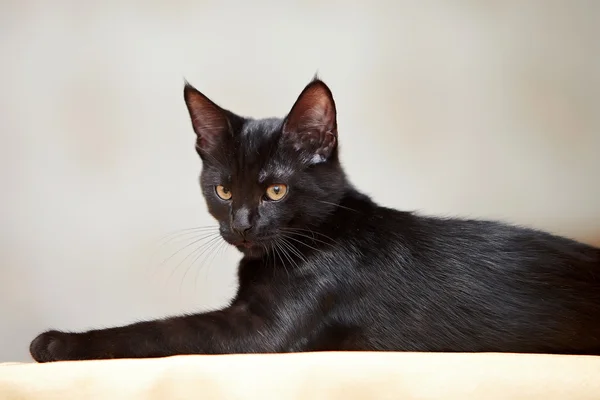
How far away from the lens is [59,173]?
1317 millimetres

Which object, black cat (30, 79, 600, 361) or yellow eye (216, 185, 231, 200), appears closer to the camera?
black cat (30, 79, 600, 361)

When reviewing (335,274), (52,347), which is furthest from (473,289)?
(52,347)

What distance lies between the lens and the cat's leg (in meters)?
0.88

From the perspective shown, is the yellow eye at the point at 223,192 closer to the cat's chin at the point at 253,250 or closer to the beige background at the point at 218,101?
the cat's chin at the point at 253,250

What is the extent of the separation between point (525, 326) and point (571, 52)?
71 cm

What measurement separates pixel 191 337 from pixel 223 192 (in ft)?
0.84

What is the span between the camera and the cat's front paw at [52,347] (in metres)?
0.88

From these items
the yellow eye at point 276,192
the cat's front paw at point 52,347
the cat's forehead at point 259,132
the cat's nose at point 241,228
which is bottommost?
the cat's front paw at point 52,347

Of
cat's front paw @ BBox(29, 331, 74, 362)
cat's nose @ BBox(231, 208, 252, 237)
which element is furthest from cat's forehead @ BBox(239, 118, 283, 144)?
cat's front paw @ BBox(29, 331, 74, 362)

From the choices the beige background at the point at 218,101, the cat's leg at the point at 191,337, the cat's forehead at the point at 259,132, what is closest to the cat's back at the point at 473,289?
the cat's leg at the point at 191,337

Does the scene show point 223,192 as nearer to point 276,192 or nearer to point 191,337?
point 276,192

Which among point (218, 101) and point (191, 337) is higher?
point (218, 101)

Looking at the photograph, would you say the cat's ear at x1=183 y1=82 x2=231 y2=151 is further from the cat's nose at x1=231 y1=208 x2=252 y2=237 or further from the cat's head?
the cat's nose at x1=231 y1=208 x2=252 y2=237

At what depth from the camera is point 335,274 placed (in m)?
0.95
